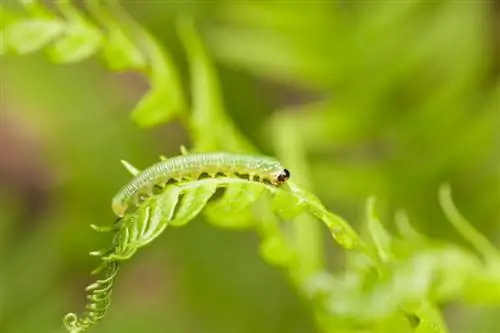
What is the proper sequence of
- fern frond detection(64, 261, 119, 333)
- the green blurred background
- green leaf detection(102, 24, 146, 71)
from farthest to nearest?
1. the green blurred background
2. green leaf detection(102, 24, 146, 71)
3. fern frond detection(64, 261, 119, 333)

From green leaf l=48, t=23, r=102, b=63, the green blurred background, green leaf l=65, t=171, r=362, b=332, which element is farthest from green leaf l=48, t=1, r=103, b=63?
the green blurred background

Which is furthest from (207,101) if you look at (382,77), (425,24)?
(425,24)

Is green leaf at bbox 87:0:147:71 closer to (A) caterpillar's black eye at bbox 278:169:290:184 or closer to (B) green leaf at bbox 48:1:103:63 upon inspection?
(B) green leaf at bbox 48:1:103:63

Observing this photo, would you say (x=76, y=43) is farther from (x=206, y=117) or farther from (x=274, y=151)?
(x=274, y=151)

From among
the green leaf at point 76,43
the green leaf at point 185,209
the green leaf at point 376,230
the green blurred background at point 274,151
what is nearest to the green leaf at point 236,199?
the green leaf at point 185,209

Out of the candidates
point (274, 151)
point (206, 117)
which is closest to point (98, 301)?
point (206, 117)

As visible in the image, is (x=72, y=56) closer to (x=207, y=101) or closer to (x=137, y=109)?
(x=137, y=109)
